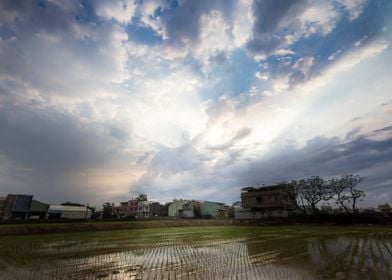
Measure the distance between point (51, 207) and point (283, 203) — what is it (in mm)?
81011

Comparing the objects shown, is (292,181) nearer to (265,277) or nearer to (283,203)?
(283,203)

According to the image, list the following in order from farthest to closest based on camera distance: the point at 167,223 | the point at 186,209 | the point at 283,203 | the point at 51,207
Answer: the point at 186,209 → the point at 51,207 → the point at 283,203 → the point at 167,223

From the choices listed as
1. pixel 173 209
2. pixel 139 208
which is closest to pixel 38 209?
pixel 139 208

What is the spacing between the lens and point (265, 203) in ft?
223

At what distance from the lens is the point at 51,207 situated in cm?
8038

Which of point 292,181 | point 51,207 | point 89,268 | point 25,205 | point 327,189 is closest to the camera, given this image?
point 89,268

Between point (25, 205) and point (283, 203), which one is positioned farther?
point (25, 205)

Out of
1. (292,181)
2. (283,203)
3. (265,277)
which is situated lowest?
(265,277)

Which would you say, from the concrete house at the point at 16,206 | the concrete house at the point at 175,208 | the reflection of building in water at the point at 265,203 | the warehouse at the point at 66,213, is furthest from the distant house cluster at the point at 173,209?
the concrete house at the point at 16,206

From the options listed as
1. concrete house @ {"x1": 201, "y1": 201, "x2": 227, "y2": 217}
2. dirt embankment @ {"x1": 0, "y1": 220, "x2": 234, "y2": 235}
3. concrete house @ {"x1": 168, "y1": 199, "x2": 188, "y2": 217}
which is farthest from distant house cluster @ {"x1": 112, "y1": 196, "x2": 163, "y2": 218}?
dirt embankment @ {"x1": 0, "y1": 220, "x2": 234, "y2": 235}

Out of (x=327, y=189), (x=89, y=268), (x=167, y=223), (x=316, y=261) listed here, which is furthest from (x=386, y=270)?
(x=327, y=189)

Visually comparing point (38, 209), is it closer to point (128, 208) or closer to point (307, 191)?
point (128, 208)

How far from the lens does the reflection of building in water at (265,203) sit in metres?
63.7

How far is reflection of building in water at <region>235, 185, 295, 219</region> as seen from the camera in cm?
6372
